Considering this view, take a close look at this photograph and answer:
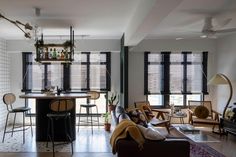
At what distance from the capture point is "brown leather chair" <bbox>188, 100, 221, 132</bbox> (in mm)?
7172

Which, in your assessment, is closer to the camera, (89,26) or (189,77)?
(89,26)

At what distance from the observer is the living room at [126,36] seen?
469 cm

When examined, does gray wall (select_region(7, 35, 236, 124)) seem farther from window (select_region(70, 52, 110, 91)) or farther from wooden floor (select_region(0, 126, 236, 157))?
wooden floor (select_region(0, 126, 236, 157))

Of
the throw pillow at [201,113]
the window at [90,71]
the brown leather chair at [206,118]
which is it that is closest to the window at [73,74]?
the window at [90,71]

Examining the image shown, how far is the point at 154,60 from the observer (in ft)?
27.5

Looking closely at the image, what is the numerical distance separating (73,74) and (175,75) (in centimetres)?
323

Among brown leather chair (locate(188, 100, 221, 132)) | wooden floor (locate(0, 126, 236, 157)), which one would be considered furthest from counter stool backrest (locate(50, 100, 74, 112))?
brown leather chair (locate(188, 100, 221, 132))

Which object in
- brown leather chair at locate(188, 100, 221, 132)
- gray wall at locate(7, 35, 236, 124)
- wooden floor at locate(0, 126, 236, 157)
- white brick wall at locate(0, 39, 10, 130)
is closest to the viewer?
wooden floor at locate(0, 126, 236, 157)

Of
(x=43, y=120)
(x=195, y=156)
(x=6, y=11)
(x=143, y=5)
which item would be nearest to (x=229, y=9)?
(x=143, y=5)

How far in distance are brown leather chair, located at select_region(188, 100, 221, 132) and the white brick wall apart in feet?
18.0

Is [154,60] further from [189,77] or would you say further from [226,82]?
[226,82]

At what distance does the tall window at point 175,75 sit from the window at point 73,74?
1361 millimetres

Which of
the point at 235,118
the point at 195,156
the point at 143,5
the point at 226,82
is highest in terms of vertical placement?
the point at 143,5

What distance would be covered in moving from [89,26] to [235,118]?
13.7 ft
